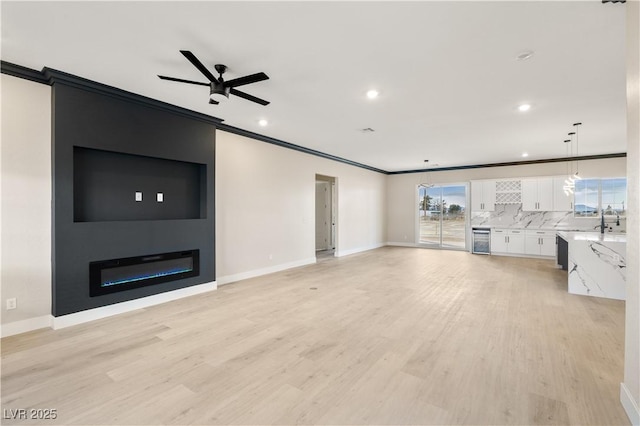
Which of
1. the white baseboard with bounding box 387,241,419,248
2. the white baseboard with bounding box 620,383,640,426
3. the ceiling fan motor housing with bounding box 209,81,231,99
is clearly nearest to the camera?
the white baseboard with bounding box 620,383,640,426

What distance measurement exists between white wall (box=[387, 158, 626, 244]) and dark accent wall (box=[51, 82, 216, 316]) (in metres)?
7.79

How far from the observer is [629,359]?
1945mm

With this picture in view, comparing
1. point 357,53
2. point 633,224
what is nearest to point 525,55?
point 357,53

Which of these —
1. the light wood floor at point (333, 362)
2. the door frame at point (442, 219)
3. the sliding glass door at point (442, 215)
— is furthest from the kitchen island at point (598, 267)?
the sliding glass door at point (442, 215)

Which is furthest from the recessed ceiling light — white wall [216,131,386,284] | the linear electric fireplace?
the linear electric fireplace

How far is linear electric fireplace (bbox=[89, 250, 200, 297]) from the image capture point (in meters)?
3.64

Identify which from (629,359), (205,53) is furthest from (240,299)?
(629,359)

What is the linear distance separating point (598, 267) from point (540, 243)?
4034mm

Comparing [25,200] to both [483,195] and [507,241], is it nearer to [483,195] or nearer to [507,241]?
[483,195]

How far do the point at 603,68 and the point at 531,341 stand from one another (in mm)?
2964

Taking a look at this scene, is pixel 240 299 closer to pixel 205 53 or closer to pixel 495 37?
pixel 205 53

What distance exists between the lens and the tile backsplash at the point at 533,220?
787 centimetres

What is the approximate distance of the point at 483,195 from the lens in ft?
30.0

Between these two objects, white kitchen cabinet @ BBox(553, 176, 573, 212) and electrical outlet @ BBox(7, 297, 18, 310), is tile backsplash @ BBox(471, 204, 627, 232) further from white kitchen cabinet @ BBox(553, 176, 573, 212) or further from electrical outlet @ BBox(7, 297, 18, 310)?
electrical outlet @ BBox(7, 297, 18, 310)
